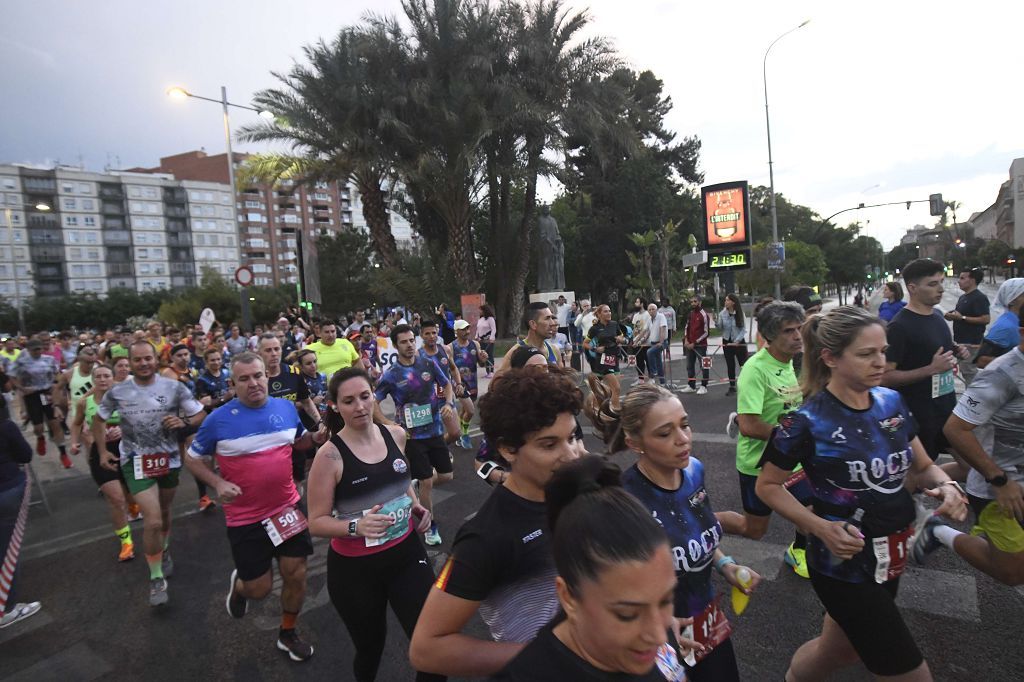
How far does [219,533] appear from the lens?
603 centimetres

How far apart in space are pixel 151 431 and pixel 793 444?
490 centimetres

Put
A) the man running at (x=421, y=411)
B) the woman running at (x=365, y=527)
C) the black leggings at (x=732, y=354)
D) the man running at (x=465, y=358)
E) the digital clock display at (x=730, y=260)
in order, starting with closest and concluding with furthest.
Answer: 1. the woman running at (x=365, y=527)
2. the man running at (x=421, y=411)
3. the man running at (x=465, y=358)
4. the black leggings at (x=732, y=354)
5. the digital clock display at (x=730, y=260)

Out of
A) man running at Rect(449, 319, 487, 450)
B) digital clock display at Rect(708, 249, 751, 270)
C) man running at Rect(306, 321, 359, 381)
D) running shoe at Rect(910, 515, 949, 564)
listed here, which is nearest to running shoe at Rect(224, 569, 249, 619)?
running shoe at Rect(910, 515, 949, 564)

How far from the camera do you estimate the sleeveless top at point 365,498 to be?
2941mm

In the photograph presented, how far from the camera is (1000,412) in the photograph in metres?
2.92

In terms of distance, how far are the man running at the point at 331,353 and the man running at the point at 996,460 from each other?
23.2ft

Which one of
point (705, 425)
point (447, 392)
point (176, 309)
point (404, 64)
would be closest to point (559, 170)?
point (404, 64)

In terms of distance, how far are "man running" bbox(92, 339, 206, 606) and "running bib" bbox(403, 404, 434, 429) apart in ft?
5.90

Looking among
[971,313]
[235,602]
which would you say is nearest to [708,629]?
[235,602]

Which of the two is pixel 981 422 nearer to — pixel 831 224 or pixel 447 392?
pixel 447 392

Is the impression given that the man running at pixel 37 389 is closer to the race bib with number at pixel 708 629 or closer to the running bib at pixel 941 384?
the race bib with number at pixel 708 629

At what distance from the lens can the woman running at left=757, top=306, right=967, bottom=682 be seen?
7.36 feet

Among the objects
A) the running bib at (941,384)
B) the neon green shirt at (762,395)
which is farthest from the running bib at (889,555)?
the running bib at (941,384)

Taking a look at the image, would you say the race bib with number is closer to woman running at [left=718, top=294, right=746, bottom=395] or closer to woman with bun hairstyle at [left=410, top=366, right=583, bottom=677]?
woman with bun hairstyle at [left=410, top=366, right=583, bottom=677]
